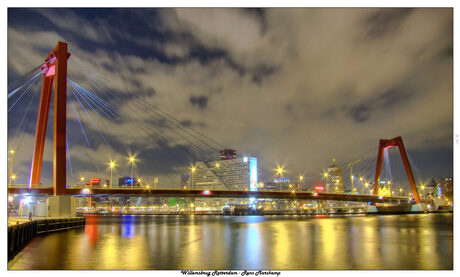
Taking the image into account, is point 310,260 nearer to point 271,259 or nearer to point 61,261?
point 271,259

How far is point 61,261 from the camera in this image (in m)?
18.0

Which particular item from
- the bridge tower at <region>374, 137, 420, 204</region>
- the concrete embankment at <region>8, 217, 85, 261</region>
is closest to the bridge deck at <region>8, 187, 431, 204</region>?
the bridge tower at <region>374, 137, 420, 204</region>

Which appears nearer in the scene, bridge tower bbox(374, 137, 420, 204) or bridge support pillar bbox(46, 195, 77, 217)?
bridge support pillar bbox(46, 195, 77, 217)

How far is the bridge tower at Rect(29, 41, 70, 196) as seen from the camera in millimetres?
38031

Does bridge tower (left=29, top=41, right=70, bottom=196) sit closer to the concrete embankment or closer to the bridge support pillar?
the bridge support pillar

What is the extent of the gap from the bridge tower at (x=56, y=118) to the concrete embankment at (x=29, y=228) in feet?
11.5

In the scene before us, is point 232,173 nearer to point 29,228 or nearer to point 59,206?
point 59,206

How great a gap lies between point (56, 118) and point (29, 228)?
541 inches

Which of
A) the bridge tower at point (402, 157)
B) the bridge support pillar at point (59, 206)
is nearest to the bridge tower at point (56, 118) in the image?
the bridge support pillar at point (59, 206)

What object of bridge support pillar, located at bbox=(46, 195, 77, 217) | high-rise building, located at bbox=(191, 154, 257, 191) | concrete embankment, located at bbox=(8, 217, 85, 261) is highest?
high-rise building, located at bbox=(191, 154, 257, 191)

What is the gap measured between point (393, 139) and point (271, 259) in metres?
101

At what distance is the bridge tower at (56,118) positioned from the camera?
38.0m

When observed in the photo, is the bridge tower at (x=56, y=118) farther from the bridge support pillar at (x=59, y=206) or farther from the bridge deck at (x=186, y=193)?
the bridge deck at (x=186, y=193)

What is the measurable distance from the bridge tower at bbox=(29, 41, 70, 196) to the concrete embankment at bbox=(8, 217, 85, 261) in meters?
3.49
